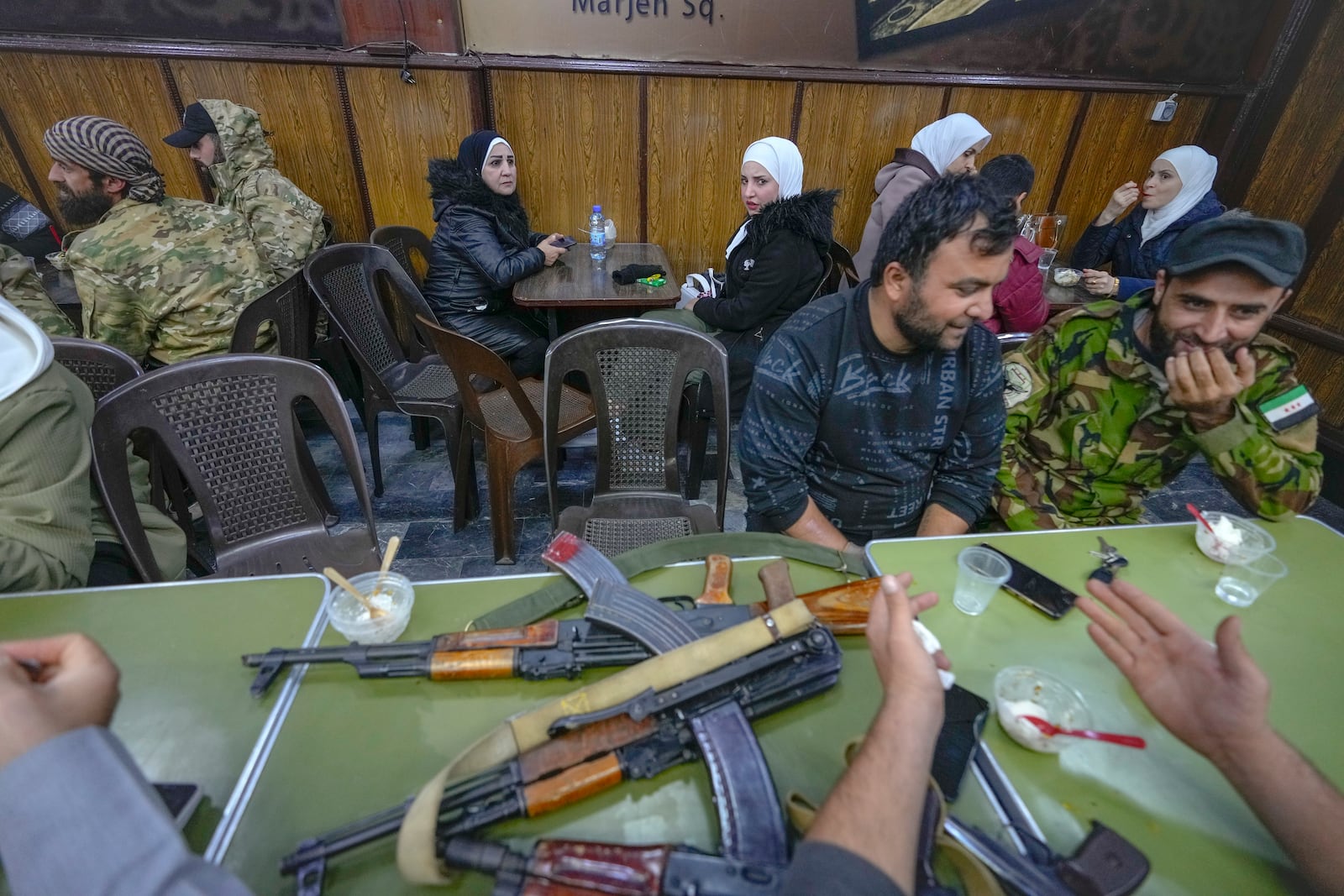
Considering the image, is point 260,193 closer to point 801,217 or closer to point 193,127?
point 193,127

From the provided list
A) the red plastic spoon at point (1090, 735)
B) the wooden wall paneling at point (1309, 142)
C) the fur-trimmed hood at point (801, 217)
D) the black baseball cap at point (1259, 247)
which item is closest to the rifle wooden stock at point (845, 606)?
the red plastic spoon at point (1090, 735)

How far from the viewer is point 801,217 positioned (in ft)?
9.06

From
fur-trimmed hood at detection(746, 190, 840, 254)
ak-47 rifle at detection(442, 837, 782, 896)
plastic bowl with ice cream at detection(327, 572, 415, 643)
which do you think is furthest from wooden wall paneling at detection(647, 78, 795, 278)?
ak-47 rifle at detection(442, 837, 782, 896)

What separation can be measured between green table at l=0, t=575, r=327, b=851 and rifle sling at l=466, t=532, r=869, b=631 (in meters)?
0.47

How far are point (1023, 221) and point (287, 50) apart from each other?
16.5 feet

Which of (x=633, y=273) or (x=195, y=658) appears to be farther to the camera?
(x=633, y=273)

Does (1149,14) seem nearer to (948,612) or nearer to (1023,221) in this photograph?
(1023,221)

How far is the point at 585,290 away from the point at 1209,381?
9.06 feet

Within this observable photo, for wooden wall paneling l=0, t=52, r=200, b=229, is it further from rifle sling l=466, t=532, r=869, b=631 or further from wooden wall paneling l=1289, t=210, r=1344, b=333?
wooden wall paneling l=1289, t=210, r=1344, b=333

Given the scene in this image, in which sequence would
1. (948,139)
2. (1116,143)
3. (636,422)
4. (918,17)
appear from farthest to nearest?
(1116,143)
(918,17)
(948,139)
(636,422)

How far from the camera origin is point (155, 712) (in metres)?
1.05

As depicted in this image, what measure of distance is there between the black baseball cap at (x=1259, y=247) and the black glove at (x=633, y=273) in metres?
2.58

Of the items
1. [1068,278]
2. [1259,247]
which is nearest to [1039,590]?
[1259,247]

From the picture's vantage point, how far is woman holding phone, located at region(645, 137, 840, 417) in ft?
9.22
